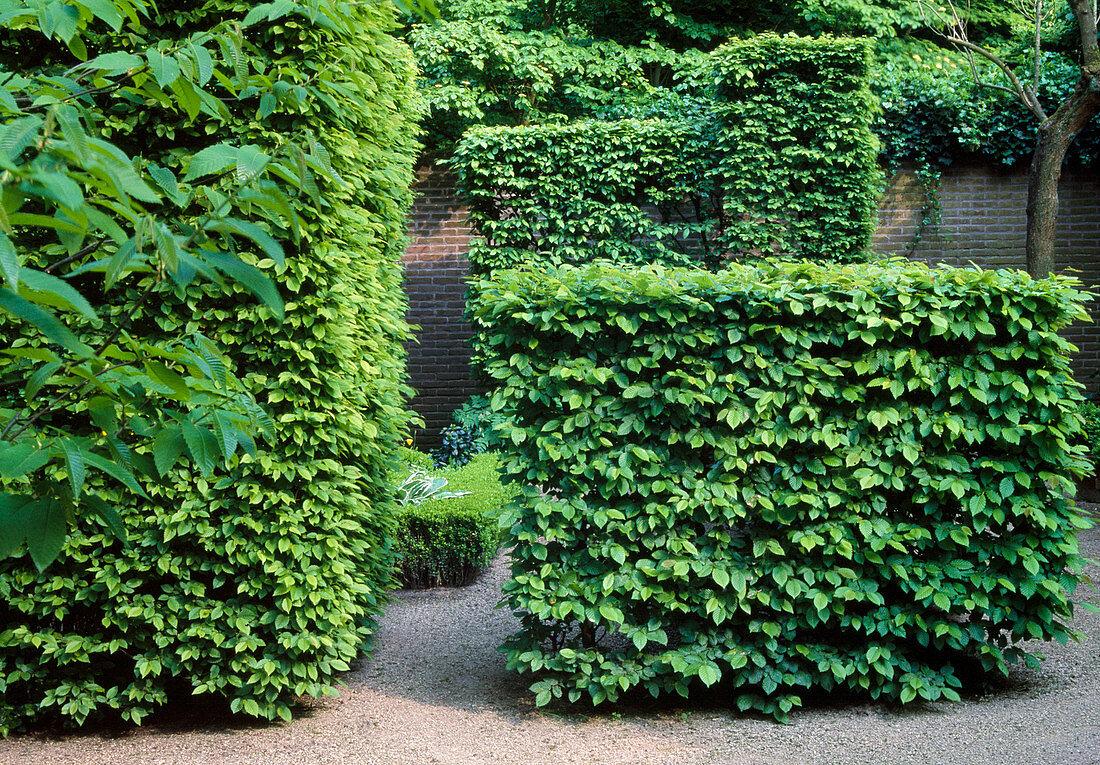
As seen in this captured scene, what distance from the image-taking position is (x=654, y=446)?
3.74 meters

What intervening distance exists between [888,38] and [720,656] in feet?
40.5

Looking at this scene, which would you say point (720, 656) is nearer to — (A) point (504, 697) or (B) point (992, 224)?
→ (A) point (504, 697)

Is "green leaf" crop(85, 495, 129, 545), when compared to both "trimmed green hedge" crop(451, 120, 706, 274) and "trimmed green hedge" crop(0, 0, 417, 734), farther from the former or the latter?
"trimmed green hedge" crop(451, 120, 706, 274)

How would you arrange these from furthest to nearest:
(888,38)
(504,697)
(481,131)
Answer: (888,38) < (481,131) < (504,697)

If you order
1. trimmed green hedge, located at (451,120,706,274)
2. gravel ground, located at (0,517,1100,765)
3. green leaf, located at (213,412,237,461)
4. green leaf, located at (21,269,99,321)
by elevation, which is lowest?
gravel ground, located at (0,517,1100,765)

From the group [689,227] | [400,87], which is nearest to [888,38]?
[689,227]

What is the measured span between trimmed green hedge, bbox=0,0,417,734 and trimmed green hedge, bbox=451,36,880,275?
4872 mm

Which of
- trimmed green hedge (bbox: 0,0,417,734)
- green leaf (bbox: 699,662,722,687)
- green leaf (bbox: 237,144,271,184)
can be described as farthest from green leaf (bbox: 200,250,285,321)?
green leaf (bbox: 699,662,722,687)

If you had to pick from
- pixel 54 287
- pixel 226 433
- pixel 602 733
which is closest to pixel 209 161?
pixel 54 287

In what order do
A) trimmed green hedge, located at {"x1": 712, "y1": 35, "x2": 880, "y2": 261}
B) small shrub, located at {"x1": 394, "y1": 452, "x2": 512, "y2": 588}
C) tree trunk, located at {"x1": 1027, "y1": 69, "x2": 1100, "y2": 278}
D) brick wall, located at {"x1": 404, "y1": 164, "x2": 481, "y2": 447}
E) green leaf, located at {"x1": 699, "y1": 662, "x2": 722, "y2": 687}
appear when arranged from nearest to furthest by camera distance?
green leaf, located at {"x1": 699, "y1": 662, "x2": 722, "y2": 687}
small shrub, located at {"x1": 394, "y1": 452, "x2": 512, "y2": 588}
tree trunk, located at {"x1": 1027, "y1": 69, "x2": 1100, "y2": 278}
trimmed green hedge, located at {"x1": 712, "y1": 35, "x2": 880, "y2": 261}
brick wall, located at {"x1": 404, "y1": 164, "x2": 481, "y2": 447}

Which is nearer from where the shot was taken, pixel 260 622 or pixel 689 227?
pixel 260 622

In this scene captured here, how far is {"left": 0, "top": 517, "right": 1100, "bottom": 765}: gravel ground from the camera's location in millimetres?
3324

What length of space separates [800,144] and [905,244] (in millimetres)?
2837

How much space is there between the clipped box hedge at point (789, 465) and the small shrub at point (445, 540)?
6.97ft
